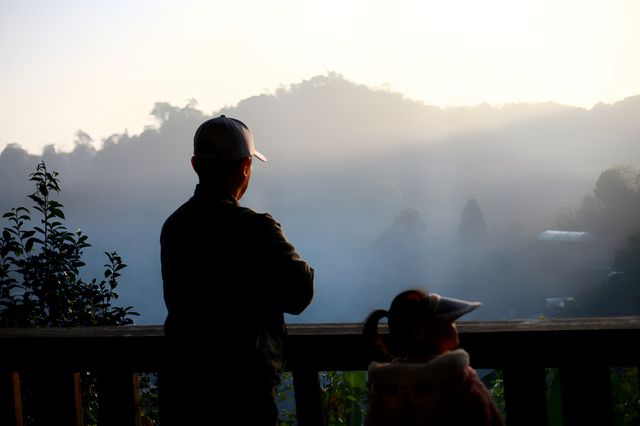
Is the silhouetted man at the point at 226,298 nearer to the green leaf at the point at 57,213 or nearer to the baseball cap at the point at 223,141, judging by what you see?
the baseball cap at the point at 223,141

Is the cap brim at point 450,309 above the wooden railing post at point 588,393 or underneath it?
above

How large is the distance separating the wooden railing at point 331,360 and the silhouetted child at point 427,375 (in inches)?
11.6

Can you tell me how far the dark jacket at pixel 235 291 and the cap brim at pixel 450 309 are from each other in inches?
15.0

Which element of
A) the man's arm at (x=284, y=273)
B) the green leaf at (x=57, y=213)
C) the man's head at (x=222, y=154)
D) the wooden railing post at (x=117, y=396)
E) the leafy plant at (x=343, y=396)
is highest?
the green leaf at (x=57, y=213)

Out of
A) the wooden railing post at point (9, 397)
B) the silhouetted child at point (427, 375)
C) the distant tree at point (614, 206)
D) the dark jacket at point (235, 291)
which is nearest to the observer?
the silhouetted child at point (427, 375)

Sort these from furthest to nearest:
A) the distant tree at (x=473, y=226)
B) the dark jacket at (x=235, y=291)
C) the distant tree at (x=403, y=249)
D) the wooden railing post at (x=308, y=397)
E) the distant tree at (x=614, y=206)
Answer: the distant tree at (x=403, y=249)
the distant tree at (x=473, y=226)
the distant tree at (x=614, y=206)
the wooden railing post at (x=308, y=397)
the dark jacket at (x=235, y=291)

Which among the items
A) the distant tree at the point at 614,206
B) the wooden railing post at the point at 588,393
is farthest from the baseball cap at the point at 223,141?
the distant tree at the point at 614,206

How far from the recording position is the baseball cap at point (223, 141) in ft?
7.46

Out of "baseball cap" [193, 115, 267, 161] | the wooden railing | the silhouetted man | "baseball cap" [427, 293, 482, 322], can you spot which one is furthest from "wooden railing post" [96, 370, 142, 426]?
"baseball cap" [427, 293, 482, 322]

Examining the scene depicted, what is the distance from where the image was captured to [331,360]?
2459 mm

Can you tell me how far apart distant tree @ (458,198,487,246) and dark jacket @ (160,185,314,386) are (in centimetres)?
15269

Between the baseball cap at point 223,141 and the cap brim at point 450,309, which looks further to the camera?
the baseball cap at point 223,141

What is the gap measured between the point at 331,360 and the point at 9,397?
1.33 meters

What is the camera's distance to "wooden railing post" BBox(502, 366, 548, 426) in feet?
7.69
